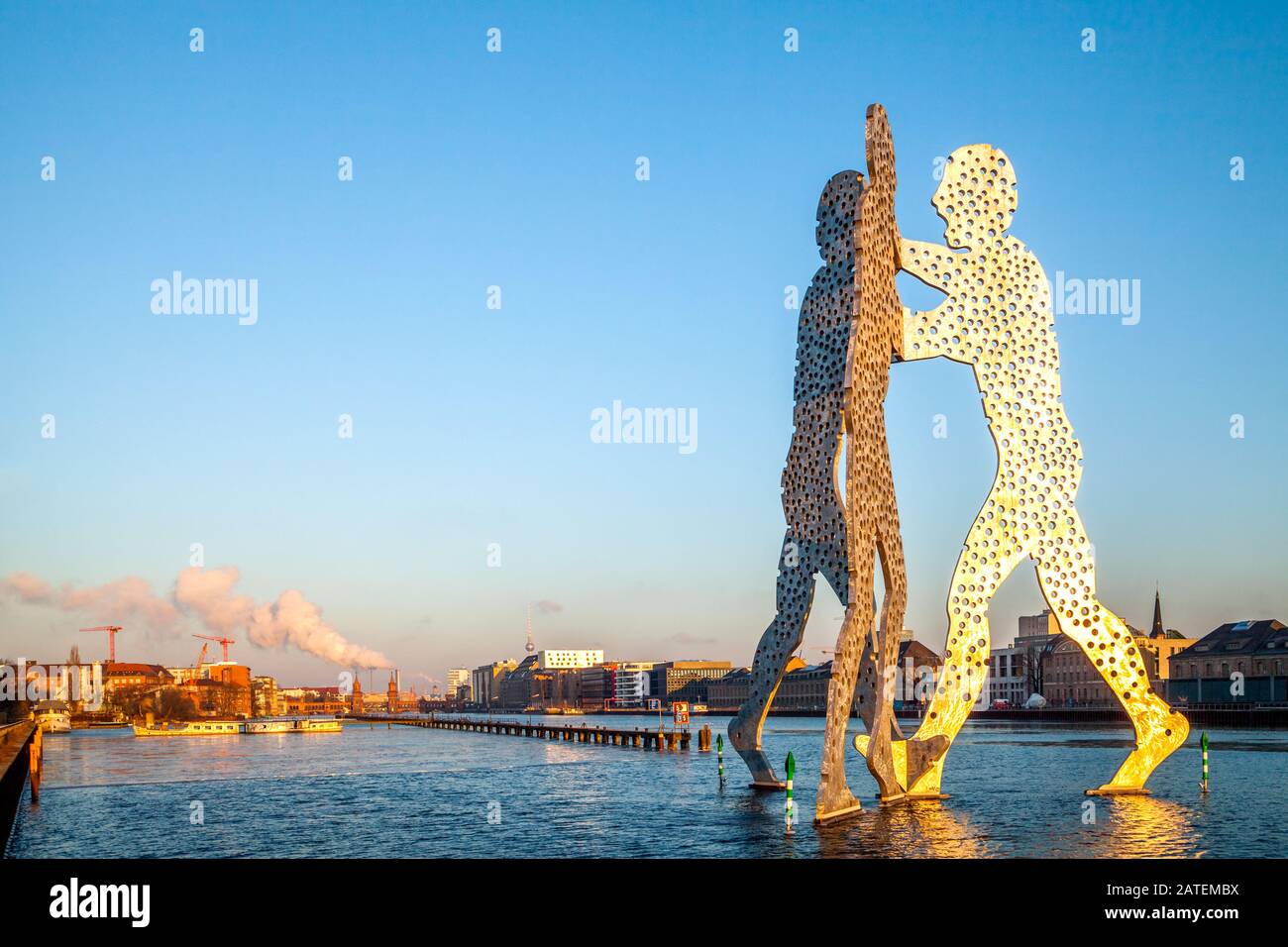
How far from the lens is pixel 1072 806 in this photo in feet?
104

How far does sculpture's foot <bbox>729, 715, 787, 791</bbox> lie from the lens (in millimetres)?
31406

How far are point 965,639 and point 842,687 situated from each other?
4.70m

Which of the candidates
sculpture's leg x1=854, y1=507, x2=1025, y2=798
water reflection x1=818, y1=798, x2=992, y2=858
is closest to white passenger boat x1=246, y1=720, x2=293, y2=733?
water reflection x1=818, y1=798, x2=992, y2=858

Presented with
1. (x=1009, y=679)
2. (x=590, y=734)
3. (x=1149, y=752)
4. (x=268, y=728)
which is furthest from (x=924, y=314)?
(x=268, y=728)

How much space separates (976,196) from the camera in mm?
29812

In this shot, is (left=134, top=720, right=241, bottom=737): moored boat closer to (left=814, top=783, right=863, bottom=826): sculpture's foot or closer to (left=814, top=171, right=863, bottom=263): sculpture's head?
(left=814, top=783, right=863, bottom=826): sculpture's foot

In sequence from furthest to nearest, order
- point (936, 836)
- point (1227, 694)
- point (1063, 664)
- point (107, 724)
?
point (107, 724), point (1063, 664), point (1227, 694), point (936, 836)

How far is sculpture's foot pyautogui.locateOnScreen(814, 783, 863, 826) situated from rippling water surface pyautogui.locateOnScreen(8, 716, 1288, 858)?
0.29 meters

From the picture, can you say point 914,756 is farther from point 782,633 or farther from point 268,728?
point 268,728

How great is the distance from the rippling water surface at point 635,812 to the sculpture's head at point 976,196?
13146mm
